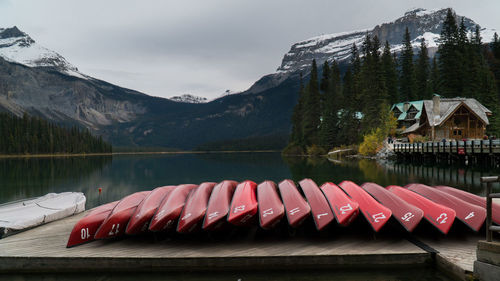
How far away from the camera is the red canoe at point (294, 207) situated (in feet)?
22.3

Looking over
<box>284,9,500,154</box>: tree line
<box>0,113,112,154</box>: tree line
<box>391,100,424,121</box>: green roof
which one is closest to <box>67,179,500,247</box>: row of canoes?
<box>284,9,500,154</box>: tree line

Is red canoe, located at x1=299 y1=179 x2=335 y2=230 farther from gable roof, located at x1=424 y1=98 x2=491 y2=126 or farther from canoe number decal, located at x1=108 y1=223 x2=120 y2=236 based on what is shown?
gable roof, located at x1=424 y1=98 x2=491 y2=126

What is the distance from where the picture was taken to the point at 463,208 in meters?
7.36

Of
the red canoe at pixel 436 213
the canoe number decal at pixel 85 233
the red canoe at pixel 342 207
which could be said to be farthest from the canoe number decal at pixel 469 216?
the canoe number decal at pixel 85 233

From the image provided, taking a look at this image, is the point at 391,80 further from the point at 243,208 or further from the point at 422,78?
the point at 243,208

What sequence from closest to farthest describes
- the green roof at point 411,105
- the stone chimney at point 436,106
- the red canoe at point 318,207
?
1. the red canoe at point 318,207
2. the stone chimney at point 436,106
3. the green roof at point 411,105

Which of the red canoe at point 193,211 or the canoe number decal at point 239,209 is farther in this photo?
the canoe number decal at point 239,209

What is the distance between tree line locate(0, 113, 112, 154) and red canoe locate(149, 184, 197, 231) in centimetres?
12470

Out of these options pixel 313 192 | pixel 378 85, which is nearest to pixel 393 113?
pixel 378 85

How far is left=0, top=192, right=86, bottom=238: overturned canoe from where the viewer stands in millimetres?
8500

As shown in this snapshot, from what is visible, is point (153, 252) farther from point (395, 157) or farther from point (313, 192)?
point (395, 157)

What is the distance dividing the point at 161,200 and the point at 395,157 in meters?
47.8

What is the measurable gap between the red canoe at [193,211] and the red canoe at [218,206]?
0.15 meters

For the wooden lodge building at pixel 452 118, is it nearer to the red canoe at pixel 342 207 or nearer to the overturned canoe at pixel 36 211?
the red canoe at pixel 342 207
